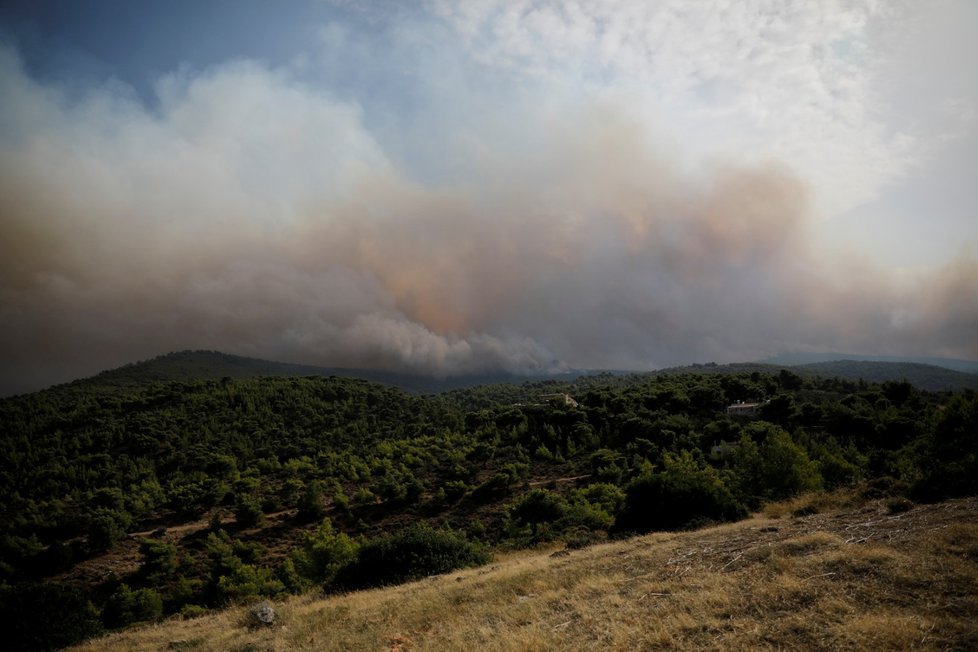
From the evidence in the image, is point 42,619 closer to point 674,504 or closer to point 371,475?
point 674,504

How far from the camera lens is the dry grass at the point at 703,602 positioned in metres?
8.67

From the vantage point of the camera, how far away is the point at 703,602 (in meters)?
10.6

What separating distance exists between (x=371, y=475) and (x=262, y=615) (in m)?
63.1

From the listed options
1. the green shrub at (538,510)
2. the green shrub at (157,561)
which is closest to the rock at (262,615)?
the green shrub at (538,510)

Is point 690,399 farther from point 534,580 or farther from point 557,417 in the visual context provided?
point 534,580

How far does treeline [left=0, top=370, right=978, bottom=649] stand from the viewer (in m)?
27.1

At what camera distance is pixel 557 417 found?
8738 cm

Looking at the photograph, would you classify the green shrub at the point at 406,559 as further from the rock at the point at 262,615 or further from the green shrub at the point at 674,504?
the green shrub at the point at 674,504

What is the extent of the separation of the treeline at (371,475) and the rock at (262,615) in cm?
615

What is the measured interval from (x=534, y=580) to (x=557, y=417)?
2885 inches

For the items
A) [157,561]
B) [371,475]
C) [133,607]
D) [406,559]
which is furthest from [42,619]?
[371,475]

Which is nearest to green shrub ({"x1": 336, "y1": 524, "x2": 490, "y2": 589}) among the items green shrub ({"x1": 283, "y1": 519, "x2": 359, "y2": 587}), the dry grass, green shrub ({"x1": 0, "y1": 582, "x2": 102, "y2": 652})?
the dry grass

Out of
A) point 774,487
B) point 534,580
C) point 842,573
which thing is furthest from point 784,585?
point 774,487

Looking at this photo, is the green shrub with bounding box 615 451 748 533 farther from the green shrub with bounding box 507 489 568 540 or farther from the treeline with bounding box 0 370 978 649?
the green shrub with bounding box 507 489 568 540
